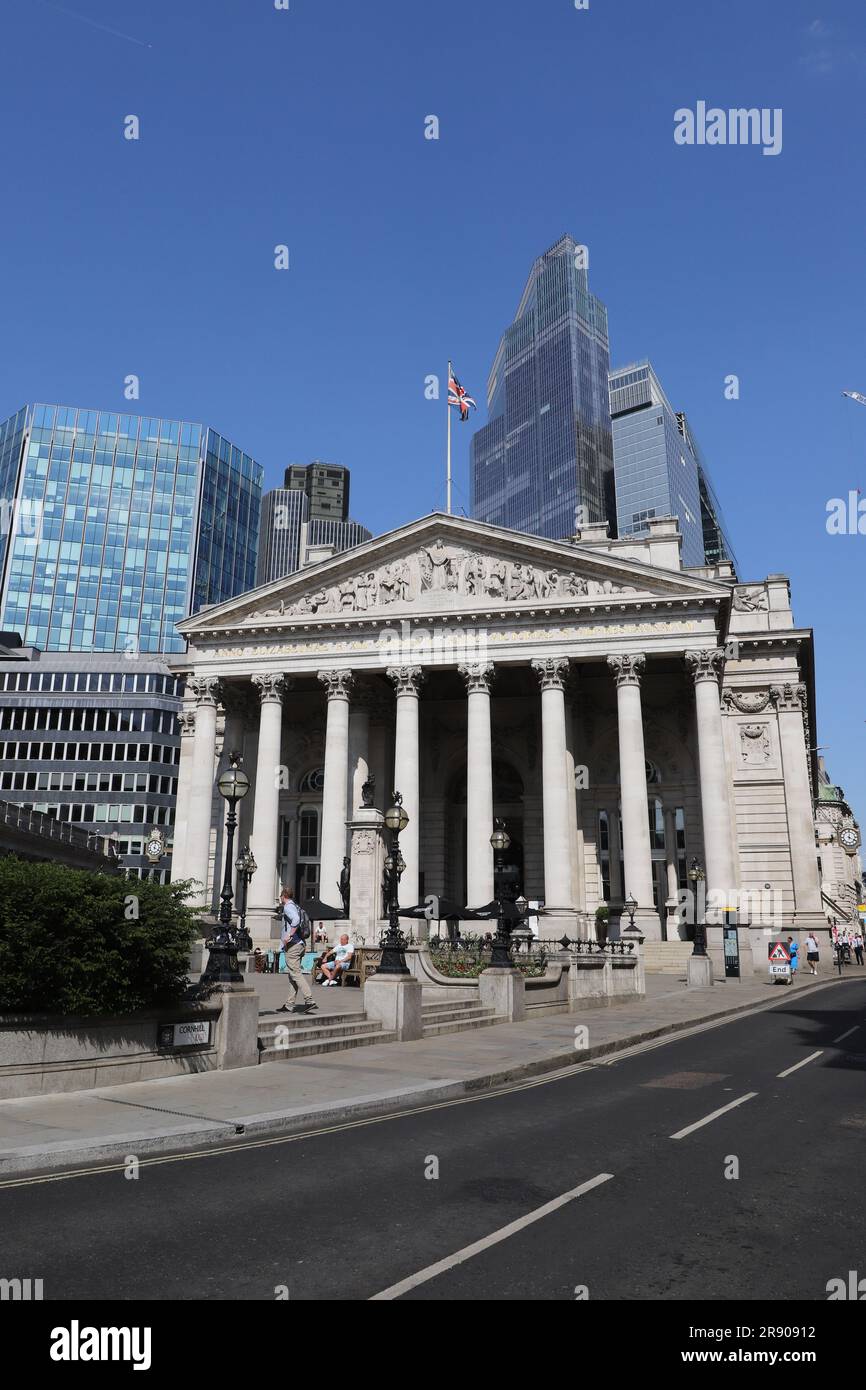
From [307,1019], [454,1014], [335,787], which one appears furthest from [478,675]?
[307,1019]

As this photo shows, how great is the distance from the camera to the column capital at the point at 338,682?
4784 cm

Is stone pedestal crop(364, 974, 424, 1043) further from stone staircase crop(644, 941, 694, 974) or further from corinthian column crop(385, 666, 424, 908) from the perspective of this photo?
stone staircase crop(644, 941, 694, 974)

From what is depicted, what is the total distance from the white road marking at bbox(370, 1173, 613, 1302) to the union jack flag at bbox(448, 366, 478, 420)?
45.5 m

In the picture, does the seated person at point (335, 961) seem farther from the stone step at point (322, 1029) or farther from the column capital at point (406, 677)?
the column capital at point (406, 677)

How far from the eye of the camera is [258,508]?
166 m

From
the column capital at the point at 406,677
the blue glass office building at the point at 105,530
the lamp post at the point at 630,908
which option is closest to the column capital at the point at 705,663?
the lamp post at the point at 630,908

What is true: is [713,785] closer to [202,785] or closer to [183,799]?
[202,785]

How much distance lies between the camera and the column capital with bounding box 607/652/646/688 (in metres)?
44.6

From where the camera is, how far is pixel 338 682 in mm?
47969

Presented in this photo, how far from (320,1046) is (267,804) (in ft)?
103
